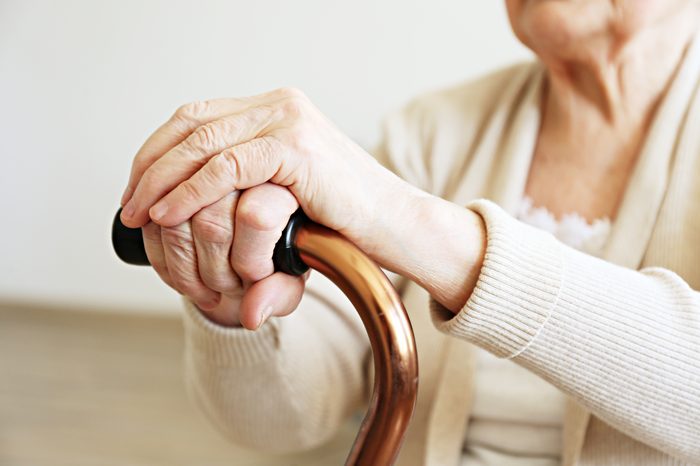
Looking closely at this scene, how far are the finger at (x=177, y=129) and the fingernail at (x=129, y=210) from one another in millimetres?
13

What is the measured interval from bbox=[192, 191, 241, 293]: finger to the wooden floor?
110cm

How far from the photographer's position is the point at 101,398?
1.87m

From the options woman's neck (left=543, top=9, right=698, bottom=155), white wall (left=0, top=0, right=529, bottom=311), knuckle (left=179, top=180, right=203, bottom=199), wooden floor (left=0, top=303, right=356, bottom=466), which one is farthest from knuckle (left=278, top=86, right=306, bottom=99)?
wooden floor (left=0, top=303, right=356, bottom=466)

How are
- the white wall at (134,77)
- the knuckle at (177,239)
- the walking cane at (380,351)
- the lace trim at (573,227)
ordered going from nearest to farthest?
the walking cane at (380,351)
the knuckle at (177,239)
the lace trim at (573,227)
the white wall at (134,77)

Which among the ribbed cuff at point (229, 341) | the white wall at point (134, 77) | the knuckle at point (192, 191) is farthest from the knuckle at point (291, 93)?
the white wall at point (134, 77)

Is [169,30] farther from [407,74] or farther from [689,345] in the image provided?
[689,345]

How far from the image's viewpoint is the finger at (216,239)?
1.88 ft

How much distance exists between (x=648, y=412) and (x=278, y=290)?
14.2 inches

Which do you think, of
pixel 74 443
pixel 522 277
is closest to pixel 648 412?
pixel 522 277

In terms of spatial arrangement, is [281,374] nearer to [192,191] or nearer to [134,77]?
[192,191]

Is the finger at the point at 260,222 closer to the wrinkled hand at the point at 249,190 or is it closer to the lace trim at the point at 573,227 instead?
the wrinkled hand at the point at 249,190

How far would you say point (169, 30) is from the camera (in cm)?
175

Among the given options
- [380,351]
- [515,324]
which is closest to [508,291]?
[515,324]

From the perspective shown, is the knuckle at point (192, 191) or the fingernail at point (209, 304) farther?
the fingernail at point (209, 304)
